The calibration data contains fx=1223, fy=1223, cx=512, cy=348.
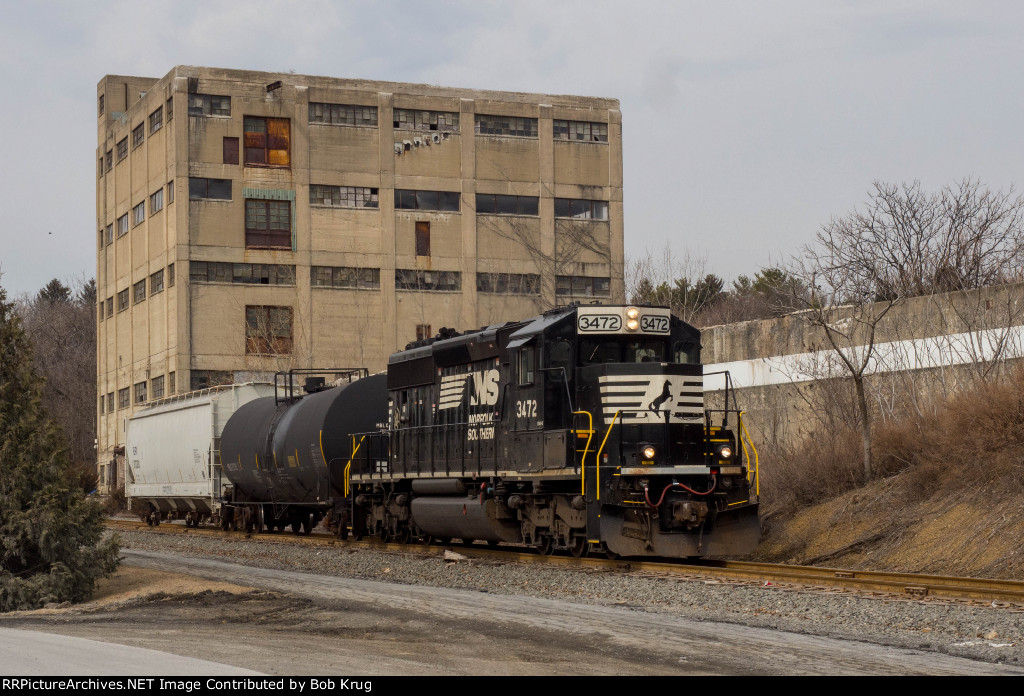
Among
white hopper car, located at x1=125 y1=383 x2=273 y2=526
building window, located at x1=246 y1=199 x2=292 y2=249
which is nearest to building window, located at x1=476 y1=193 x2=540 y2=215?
building window, located at x1=246 y1=199 x2=292 y2=249

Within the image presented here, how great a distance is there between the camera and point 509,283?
63.8m

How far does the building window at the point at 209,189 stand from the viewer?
2307 inches

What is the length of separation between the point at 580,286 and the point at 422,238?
8.89m

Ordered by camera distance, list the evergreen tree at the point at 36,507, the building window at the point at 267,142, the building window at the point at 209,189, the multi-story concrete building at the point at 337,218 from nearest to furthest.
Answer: the evergreen tree at the point at 36,507 → the building window at the point at 209,189 → the multi-story concrete building at the point at 337,218 → the building window at the point at 267,142

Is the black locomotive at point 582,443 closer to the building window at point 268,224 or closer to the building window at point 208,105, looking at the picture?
the building window at point 268,224

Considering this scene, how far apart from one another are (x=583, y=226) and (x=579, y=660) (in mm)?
55669

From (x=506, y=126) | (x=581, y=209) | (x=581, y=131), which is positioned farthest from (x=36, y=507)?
(x=581, y=131)

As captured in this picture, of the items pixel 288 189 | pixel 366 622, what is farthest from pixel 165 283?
pixel 366 622

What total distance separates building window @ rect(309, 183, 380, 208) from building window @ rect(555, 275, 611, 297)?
10495 millimetres

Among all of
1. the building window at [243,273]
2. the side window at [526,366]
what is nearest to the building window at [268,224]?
the building window at [243,273]

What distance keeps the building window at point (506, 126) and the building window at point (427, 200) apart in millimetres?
3757

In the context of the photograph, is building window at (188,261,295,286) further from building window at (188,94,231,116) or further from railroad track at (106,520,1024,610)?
railroad track at (106,520,1024,610)

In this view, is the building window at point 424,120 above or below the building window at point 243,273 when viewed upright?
above

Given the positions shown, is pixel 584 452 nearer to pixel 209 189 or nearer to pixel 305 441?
pixel 305 441
